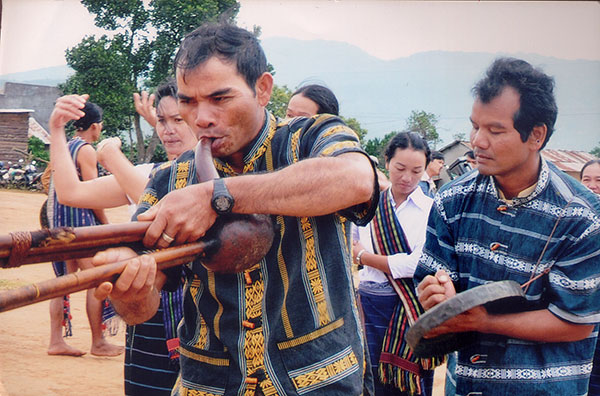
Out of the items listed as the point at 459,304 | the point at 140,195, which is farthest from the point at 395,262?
the point at 459,304

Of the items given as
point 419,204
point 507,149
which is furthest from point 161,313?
point 419,204

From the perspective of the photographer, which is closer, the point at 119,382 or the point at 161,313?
the point at 161,313

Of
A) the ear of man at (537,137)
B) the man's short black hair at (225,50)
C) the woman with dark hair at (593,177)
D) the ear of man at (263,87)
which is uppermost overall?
the man's short black hair at (225,50)

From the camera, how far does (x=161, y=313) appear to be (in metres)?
3.30

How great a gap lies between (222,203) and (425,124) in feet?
156

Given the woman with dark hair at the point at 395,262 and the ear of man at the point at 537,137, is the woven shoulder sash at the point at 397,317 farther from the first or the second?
the ear of man at the point at 537,137

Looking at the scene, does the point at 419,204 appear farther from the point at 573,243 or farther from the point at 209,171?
the point at 209,171

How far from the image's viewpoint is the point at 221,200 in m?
1.70

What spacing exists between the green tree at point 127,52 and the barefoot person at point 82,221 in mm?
5163

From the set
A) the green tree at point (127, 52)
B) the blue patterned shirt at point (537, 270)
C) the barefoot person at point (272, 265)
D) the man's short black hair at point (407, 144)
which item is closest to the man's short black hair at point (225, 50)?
the barefoot person at point (272, 265)

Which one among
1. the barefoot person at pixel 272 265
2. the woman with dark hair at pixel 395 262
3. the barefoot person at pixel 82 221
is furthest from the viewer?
the barefoot person at pixel 82 221

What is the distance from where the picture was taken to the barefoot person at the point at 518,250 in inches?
96.5

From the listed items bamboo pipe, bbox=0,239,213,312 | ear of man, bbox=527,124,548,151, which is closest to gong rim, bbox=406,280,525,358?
ear of man, bbox=527,124,548,151

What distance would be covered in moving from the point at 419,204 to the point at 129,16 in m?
13.2
